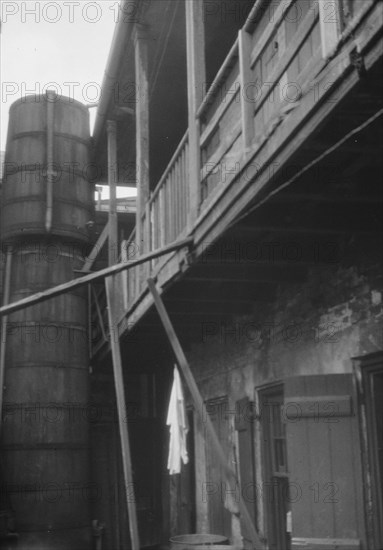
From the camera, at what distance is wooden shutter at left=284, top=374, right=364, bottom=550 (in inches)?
216

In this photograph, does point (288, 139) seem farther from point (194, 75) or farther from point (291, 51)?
point (194, 75)

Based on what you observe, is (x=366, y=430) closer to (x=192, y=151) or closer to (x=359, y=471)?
(x=359, y=471)

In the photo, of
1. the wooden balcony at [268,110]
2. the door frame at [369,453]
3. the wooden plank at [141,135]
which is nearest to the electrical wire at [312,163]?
the wooden balcony at [268,110]

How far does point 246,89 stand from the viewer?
4906 millimetres

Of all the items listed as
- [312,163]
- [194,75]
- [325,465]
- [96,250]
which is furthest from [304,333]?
[96,250]

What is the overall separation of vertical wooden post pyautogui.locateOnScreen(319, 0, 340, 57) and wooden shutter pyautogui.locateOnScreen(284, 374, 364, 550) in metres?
2.96

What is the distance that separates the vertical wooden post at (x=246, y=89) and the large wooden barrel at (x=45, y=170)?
6630 millimetres

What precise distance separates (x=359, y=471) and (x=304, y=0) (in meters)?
3.48

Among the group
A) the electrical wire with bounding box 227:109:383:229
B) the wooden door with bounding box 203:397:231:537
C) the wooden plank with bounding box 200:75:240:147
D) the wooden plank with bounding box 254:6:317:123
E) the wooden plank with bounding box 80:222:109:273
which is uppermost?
the wooden plank with bounding box 80:222:109:273

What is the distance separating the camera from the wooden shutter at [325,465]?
5480mm

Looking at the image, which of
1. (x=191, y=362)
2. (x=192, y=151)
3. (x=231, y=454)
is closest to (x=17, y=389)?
(x=191, y=362)

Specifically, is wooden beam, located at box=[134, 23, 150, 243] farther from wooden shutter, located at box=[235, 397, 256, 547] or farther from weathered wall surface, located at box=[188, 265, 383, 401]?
wooden shutter, located at box=[235, 397, 256, 547]

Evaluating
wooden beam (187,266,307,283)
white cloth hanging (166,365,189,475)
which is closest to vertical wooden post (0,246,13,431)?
white cloth hanging (166,365,189,475)

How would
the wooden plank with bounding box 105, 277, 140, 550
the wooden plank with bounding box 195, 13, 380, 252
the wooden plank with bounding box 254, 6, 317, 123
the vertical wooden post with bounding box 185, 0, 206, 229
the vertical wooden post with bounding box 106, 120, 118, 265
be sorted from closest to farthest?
the wooden plank with bounding box 195, 13, 380, 252 < the wooden plank with bounding box 254, 6, 317, 123 < the vertical wooden post with bounding box 185, 0, 206, 229 < the wooden plank with bounding box 105, 277, 140, 550 < the vertical wooden post with bounding box 106, 120, 118, 265
